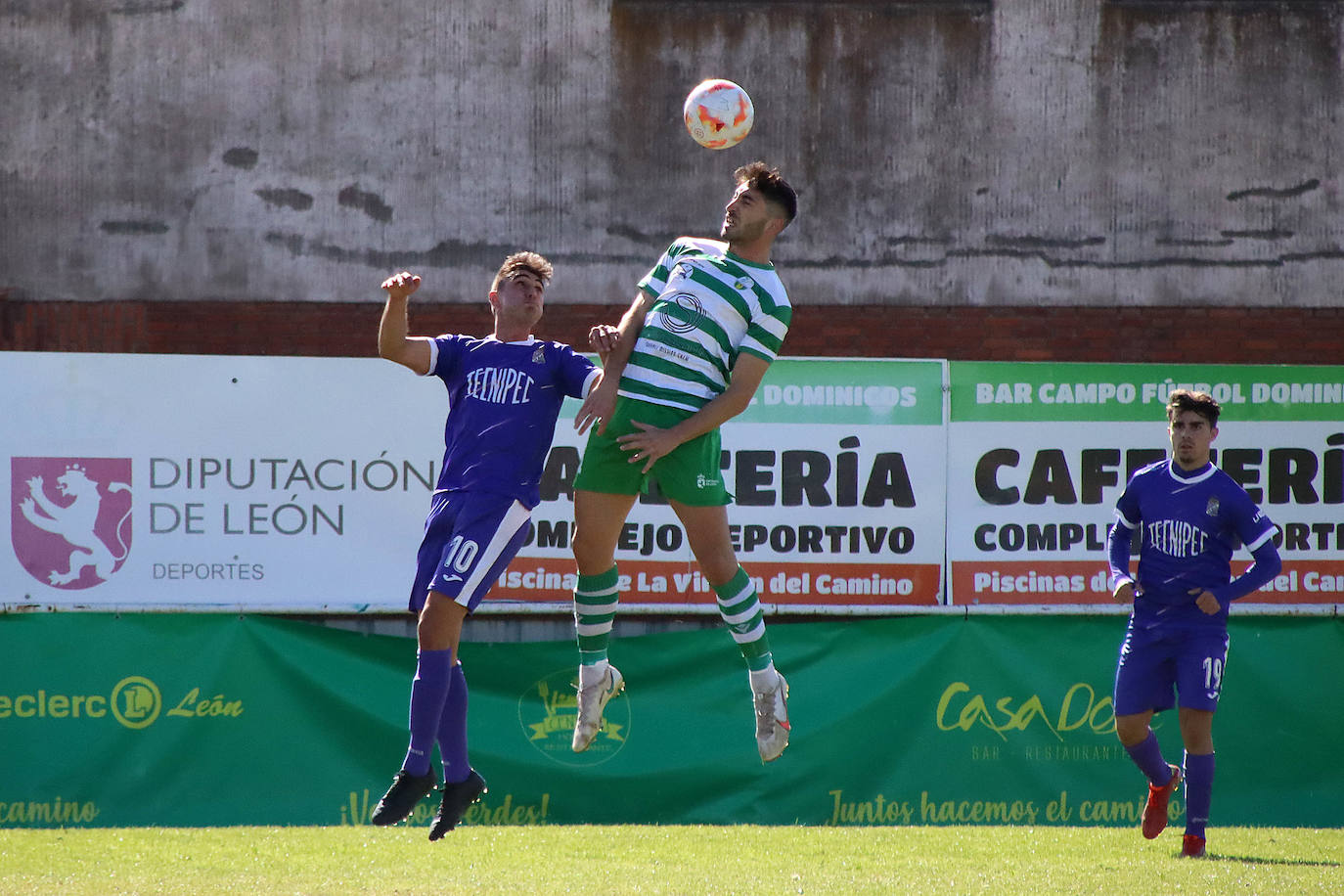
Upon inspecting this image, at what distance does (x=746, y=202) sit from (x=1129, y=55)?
726 centimetres

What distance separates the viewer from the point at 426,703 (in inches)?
219

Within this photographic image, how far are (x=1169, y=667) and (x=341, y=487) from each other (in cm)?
523

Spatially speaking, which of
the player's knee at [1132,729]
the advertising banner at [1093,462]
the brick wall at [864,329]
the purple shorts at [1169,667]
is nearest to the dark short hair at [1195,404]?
the purple shorts at [1169,667]

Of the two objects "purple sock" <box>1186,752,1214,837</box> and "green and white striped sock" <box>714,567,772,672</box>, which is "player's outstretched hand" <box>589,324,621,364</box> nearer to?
"green and white striped sock" <box>714,567,772,672</box>

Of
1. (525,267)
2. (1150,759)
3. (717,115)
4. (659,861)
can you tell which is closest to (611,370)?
(525,267)

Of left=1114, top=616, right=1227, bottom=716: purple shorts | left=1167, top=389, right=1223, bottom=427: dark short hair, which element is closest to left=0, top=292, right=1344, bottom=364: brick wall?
left=1167, top=389, right=1223, bottom=427: dark short hair

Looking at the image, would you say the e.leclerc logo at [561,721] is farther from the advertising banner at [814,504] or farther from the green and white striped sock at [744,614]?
the green and white striped sock at [744,614]

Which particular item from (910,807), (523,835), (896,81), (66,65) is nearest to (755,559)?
(910,807)

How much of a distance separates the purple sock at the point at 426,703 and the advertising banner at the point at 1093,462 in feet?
17.4

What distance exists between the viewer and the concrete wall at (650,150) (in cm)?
1156

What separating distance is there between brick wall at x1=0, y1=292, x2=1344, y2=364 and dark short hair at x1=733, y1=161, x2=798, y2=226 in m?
6.01

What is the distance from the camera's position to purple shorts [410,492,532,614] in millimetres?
5570

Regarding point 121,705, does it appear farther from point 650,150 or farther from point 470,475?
point 650,150

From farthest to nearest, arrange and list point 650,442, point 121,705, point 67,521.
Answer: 1. point 67,521
2. point 121,705
3. point 650,442
